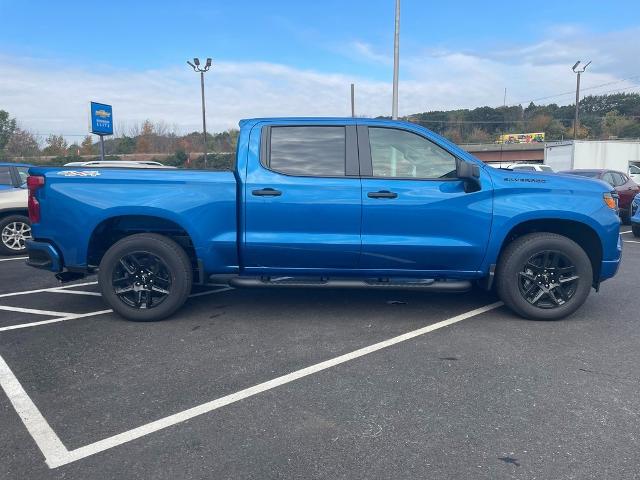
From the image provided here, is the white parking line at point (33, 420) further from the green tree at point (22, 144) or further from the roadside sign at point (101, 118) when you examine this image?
the green tree at point (22, 144)

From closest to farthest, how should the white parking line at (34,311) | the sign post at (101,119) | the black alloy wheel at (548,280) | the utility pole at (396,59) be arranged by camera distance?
the black alloy wheel at (548,280), the white parking line at (34,311), the utility pole at (396,59), the sign post at (101,119)

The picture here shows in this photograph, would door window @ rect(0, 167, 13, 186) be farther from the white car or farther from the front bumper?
the front bumper

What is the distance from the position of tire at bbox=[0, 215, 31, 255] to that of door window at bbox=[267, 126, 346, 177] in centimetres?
598

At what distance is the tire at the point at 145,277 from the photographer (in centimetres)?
473

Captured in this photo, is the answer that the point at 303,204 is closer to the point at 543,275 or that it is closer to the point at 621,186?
the point at 543,275

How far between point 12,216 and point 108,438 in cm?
732

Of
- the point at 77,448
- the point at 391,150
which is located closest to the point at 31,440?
the point at 77,448

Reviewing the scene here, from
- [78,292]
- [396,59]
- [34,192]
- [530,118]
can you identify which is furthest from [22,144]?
[530,118]

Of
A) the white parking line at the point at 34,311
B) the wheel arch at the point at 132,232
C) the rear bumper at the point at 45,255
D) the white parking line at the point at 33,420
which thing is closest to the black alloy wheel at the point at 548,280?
the wheel arch at the point at 132,232

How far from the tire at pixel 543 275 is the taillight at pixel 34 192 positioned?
174 inches

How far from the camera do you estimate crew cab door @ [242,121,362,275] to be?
461 cm

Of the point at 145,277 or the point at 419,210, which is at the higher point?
the point at 419,210

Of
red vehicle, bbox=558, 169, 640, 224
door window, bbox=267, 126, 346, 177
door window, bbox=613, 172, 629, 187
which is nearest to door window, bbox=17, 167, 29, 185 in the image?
door window, bbox=267, 126, 346, 177

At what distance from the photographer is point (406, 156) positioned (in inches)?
189
